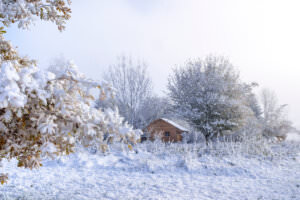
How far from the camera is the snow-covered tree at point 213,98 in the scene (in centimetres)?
1298

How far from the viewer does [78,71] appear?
2496 mm

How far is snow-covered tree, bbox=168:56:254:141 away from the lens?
13.0 metres

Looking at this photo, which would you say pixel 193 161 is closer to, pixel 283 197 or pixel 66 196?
pixel 283 197

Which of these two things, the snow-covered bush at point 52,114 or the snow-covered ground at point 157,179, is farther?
the snow-covered ground at point 157,179

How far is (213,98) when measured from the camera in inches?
504

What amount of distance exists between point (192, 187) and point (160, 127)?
18.8m

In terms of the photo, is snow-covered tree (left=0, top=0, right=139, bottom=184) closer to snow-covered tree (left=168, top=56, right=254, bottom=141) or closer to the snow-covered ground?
the snow-covered ground

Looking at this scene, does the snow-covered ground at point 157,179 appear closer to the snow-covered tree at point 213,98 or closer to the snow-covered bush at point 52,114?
the snow-covered bush at point 52,114

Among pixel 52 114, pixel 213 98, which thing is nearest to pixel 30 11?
pixel 52 114

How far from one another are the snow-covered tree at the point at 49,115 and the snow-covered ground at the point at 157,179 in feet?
6.77

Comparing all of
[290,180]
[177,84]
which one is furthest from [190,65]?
[290,180]

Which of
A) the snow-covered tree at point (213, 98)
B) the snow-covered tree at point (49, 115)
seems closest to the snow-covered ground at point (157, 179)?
the snow-covered tree at point (49, 115)

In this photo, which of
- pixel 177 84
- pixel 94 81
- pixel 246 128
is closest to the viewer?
pixel 94 81

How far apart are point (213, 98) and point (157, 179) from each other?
287 inches
